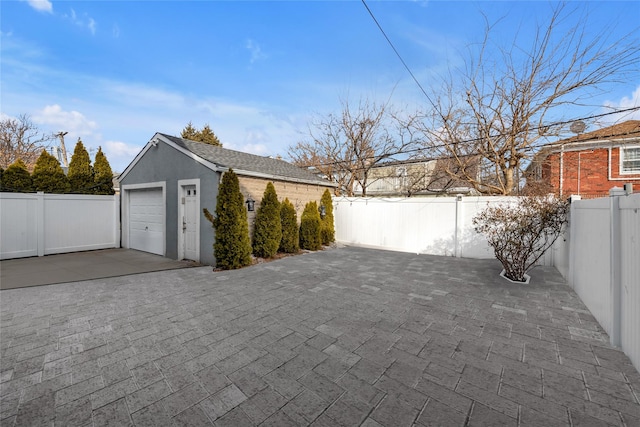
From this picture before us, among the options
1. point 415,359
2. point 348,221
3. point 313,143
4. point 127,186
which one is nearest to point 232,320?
point 415,359

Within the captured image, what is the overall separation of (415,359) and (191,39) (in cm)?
884

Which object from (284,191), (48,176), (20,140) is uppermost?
(20,140)

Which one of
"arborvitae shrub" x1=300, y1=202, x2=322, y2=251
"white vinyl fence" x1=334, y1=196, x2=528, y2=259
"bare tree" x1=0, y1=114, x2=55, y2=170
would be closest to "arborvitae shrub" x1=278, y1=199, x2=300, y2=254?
"arborvitae shrub" x1=300, y1=202, x2=322, y2=251

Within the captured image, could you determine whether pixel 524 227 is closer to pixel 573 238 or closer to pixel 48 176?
pixel 573 238

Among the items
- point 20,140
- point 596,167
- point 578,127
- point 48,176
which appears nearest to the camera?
point 578,127

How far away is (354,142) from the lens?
1462 centimetres

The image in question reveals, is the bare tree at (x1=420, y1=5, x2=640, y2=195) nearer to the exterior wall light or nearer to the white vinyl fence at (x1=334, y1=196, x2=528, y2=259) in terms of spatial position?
the white vinyl fence at (x1=334, y1=196, x2=528, y2=259)

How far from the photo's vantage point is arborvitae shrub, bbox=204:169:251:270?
6391mm

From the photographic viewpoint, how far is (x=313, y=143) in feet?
52.9

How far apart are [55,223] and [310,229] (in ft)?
26.5

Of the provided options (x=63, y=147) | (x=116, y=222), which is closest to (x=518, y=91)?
(x=116, y=222)

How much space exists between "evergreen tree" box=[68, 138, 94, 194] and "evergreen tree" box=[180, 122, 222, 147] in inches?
531

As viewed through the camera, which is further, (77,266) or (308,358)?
(77,266)

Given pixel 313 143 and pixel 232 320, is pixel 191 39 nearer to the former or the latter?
pixel 232 320
